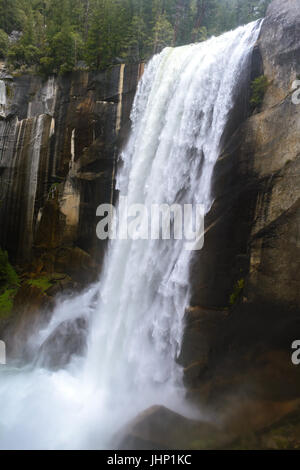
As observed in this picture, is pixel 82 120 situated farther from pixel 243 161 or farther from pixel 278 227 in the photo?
pixel 278 227

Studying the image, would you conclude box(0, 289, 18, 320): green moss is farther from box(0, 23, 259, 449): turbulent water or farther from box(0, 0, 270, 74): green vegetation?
box(0, 0, 270, 74): green vegetation

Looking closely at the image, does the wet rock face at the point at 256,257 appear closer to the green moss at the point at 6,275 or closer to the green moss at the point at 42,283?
the green moss at the point at 42,283

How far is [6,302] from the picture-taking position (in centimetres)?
1509

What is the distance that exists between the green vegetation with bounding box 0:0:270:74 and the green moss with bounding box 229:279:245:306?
42.3 ft

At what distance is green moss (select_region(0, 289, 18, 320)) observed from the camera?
1426 centimetres

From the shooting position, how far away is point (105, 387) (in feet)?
31.7

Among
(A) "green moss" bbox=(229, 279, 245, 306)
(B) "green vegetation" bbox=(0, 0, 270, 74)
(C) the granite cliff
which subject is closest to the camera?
(C) the granite cliff

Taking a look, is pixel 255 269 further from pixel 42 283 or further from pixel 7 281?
pixel 7 281

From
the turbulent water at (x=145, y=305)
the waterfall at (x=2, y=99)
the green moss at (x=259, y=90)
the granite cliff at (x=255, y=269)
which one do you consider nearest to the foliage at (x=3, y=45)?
the waterfall at (x=2, y=99)

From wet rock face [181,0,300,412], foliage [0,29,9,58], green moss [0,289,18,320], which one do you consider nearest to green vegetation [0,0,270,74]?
foliage [0,29,9,58]

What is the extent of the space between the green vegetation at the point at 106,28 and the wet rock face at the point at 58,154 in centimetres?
188

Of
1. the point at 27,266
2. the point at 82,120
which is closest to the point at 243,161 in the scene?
the point at 82,120

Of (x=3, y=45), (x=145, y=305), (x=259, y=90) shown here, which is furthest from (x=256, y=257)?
(x=3, y=45)

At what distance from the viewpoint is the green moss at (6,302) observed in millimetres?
14265
